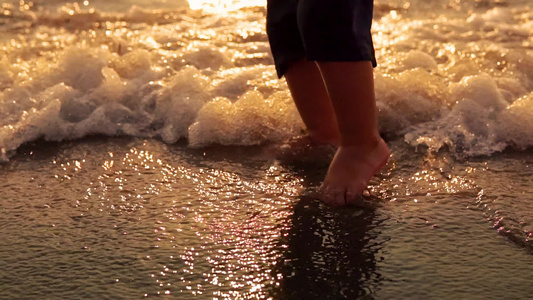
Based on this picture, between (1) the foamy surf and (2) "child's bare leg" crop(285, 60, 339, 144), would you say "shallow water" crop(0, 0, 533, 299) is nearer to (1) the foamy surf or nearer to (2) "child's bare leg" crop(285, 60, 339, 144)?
(1) the foamy surf

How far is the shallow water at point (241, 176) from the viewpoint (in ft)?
6.72

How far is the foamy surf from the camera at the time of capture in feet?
10.5

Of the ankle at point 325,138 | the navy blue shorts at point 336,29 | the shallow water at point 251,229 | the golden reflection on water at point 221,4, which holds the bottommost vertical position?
the shallow water at point 251,229

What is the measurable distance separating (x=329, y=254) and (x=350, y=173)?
44 centimetres

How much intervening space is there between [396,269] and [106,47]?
2623 millimetres

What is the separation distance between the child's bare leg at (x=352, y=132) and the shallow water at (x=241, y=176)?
8 cm

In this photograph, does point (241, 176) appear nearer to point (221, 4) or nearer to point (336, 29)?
point (336, 29)

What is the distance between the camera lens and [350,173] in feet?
8.32

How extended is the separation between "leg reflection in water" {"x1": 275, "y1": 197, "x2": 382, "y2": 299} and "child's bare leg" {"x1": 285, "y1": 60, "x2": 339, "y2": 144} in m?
0.50

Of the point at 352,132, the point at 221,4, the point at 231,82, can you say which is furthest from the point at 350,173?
the point at 221,4

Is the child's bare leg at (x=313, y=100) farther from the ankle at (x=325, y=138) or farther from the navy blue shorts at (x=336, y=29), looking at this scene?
the navy blue shorts at (x=336, y=29)

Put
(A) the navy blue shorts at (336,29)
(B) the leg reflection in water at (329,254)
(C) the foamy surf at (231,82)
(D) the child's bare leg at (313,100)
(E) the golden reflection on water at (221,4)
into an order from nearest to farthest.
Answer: (B) the leg reflection in water at (329,254) → (A) the navy blue shorts at (336,29) → (D) the child's bare leg at (313,100) → (C) the foamy surf at (231,82) → (E) the golden reflection on water at (221,4)

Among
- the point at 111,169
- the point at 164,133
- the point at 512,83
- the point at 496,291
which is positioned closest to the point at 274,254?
the point at 496,291

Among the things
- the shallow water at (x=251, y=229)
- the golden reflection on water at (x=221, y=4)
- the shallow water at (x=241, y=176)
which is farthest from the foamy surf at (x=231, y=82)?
the golden reflection on water at (x=221, y=4)
